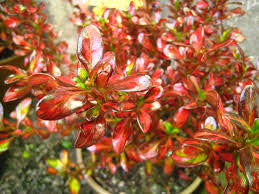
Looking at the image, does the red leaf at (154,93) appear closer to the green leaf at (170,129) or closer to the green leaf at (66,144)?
the green leaf at (170,129)

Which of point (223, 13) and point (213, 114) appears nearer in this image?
point (213, 114)

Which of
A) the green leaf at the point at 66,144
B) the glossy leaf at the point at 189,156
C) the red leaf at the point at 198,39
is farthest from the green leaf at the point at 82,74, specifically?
the green leaf at the point at 66,144

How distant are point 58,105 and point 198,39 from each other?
1.39ft

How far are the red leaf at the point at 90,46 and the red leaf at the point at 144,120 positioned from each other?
0.15 m

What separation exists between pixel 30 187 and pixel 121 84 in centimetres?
92

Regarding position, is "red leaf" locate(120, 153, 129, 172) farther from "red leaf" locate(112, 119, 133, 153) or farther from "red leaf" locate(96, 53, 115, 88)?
"red leaf" locate(96, 53, 115, 88)

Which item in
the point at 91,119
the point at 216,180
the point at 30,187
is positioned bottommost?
the point at 30,187

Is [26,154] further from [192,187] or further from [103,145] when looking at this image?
[192,187]

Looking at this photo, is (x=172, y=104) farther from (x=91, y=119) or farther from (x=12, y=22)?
(x=12, y=22)

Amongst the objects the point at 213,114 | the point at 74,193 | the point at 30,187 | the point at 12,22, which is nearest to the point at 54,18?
the point at 12,22

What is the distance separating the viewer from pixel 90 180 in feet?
2.68

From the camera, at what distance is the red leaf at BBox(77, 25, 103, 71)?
333 mm

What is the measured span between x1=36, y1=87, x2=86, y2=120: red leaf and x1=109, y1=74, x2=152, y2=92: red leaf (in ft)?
0.20

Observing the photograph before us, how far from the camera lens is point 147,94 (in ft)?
1.33
